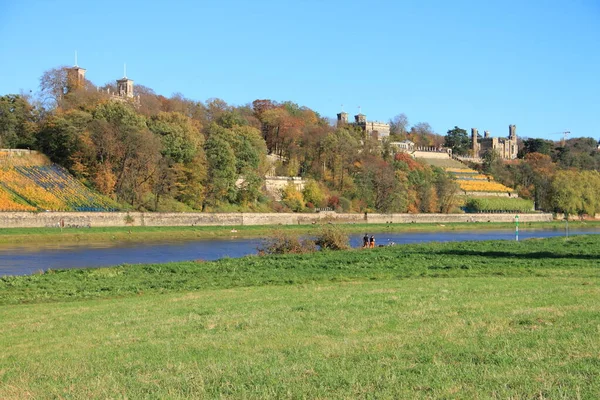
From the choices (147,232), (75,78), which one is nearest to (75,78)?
(75,78)

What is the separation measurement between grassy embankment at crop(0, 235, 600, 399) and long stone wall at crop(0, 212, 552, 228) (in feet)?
121

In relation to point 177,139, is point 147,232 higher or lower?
lower

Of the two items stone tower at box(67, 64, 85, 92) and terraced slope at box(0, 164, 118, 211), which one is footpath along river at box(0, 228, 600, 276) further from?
stone tower at box(67, 64, 85, 92)

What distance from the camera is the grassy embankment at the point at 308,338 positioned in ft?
26.1

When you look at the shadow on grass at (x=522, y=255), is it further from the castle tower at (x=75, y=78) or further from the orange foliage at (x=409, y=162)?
the orange foliage at (x=409, y=162)

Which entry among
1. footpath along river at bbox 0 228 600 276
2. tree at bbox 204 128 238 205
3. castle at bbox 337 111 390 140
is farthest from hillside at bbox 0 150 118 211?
castle at bbox 337 111 390 140

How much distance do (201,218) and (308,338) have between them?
58.9m

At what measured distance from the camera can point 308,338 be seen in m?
A: 10.8

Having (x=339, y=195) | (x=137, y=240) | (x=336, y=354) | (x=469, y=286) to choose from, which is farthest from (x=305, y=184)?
(x=336, y=354)

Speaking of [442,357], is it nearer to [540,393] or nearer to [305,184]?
[540,393]

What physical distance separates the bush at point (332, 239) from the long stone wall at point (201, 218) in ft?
91.6

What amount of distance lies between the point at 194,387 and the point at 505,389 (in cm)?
338

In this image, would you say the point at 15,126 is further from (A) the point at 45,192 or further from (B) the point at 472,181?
(B) the point at 472,181

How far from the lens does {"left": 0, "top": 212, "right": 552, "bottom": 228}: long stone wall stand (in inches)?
2193
